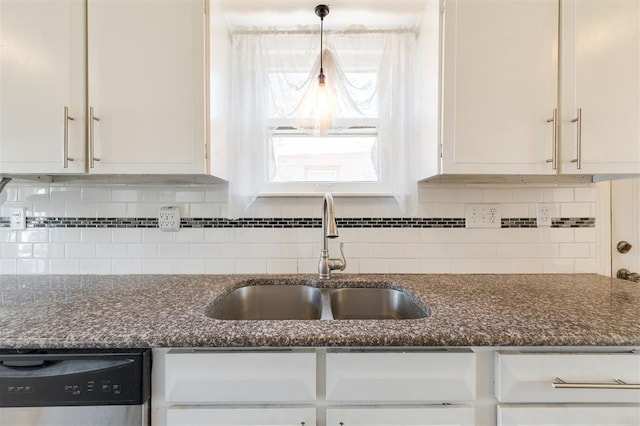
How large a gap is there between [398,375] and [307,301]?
0.62 meters

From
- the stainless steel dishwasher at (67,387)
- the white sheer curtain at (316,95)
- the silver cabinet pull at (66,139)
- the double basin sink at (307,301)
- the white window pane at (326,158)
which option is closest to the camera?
the stainless steel dishwasher at (67,387)

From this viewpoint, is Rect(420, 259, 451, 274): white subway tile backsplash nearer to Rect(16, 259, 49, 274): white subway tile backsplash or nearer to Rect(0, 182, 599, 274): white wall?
Rect(0, 182, 599, 274): white wall

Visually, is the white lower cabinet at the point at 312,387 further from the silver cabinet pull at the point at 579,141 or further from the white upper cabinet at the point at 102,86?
the silver cabinet pull at the point at 579,141

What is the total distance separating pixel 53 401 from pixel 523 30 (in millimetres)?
1809

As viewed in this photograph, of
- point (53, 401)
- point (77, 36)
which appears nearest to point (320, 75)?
point (77, 36)

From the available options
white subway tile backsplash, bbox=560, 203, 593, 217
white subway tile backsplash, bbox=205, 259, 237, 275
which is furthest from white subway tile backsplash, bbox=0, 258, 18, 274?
white subway tile backsplash, bbox=560, 203, 593, 217

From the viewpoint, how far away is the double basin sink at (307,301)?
1.29 meters

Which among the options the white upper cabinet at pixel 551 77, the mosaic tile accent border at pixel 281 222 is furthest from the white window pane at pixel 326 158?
the white upper cabinet at pixel 551 77

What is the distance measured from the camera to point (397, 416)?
78 centimetres

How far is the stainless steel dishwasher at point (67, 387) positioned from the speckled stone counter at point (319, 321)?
0.13ft

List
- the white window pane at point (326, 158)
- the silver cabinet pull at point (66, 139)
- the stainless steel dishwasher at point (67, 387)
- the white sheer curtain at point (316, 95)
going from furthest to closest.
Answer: the white window pane at point (326, 158)
the white sheer curtain at point (316, 95)
the silver cabinet pull at point (66, 139)
the stainless steel dishwasher at point (67, 387)

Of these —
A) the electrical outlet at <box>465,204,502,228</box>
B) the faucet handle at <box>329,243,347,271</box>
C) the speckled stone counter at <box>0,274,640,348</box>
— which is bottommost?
the speckled stone counter at <box>0,274,640,348</box>

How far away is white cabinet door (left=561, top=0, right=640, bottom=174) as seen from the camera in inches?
43.6

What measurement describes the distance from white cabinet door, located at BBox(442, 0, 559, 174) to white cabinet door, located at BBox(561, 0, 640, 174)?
0.06 meters
